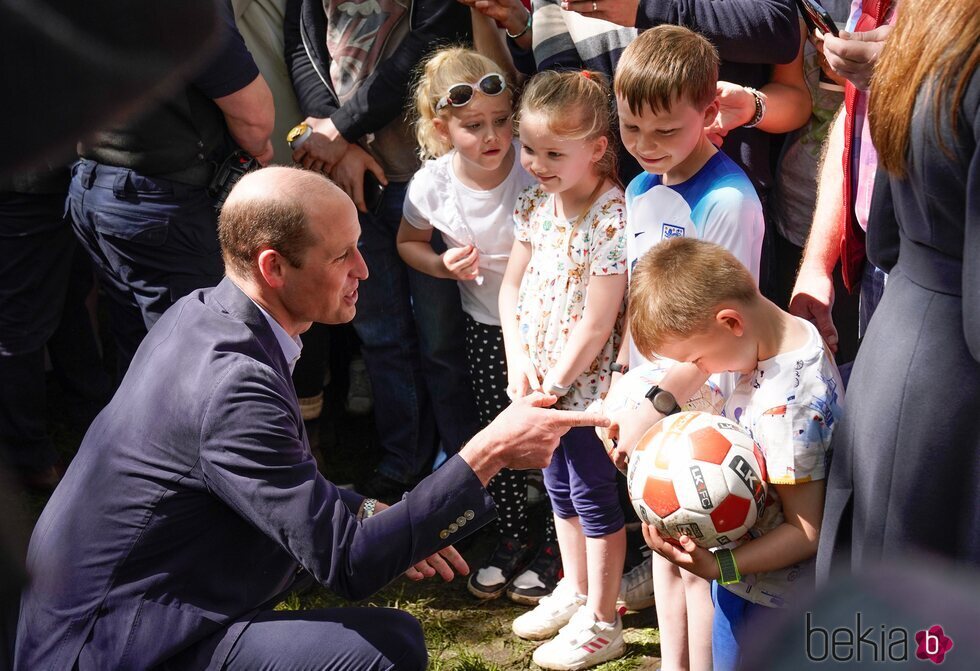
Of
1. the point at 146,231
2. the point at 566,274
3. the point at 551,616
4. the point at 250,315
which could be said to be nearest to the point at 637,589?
the point at 551,616

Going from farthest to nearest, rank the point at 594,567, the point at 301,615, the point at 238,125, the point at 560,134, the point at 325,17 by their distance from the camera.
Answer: the point at 325,17, the point at 238,125, the point at 594,567, the point at 560,134, the point at 301,615

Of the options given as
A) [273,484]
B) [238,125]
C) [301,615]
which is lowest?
[301,615]

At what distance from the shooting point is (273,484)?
2.38 metres

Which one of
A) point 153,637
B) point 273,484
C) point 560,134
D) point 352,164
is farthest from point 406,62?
point 153,637

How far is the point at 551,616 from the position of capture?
361 centimetres

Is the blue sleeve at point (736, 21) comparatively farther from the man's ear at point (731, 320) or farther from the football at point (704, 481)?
the football at point (704, 481)

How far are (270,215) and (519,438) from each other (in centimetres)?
82

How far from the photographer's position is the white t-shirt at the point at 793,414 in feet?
7.58

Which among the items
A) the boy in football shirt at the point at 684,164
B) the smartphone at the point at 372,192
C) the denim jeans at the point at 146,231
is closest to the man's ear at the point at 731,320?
the boy in football shirt at the point at 684,164

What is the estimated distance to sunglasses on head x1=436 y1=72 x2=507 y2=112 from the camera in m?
3.50

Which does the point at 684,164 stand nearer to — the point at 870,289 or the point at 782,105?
the point at 782,105

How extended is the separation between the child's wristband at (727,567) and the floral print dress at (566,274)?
3.26ft

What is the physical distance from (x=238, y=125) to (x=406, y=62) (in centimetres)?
64

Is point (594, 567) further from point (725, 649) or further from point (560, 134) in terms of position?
point (560, 134)
